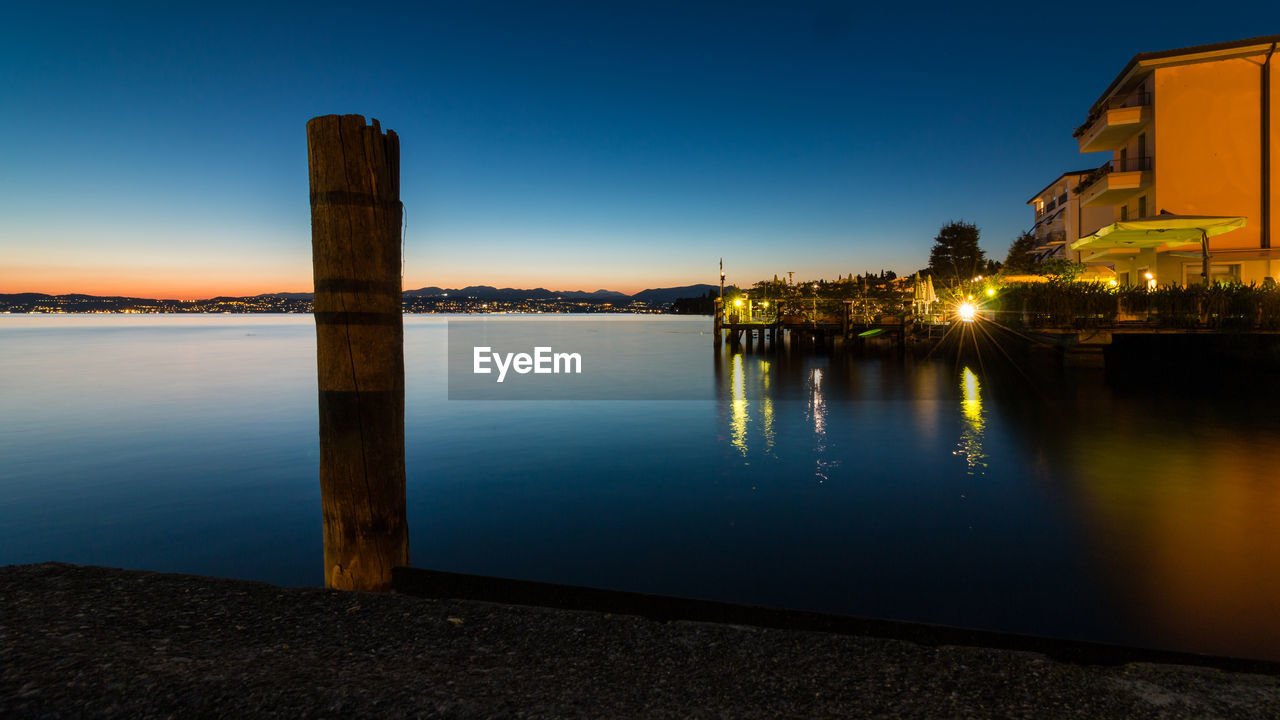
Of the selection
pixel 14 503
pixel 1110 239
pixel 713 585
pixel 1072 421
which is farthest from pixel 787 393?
pixel 14 503

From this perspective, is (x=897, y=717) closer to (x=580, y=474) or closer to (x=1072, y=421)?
(x=580, y=474)

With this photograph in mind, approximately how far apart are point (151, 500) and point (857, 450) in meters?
11.0

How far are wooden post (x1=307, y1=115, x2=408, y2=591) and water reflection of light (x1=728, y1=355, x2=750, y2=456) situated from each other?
8.27 m

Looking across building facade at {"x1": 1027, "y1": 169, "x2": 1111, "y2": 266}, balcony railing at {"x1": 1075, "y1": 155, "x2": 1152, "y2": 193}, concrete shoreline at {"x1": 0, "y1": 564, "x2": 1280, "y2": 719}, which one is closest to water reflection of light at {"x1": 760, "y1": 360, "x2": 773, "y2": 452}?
concrete shoreline at {"x1": 0, "y1": 564, "x2": 1280, "y2": 719}

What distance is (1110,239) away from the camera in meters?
22.2

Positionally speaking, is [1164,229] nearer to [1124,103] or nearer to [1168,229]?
[1168,229]

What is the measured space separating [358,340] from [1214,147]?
38.2m

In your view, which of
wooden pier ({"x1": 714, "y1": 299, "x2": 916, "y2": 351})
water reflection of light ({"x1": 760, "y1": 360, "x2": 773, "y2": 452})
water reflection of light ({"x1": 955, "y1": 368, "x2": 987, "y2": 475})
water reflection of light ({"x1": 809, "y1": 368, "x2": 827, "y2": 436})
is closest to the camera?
water reflection of light ({"x1": 955, "y1": 368, "x2": 987, "y2": 475})

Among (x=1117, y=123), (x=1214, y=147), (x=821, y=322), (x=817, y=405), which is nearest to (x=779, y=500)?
(x=817, y=405)

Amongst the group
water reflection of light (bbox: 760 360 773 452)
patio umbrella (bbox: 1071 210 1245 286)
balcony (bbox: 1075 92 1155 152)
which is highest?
balcony (bbox: 1075 92 1155 152)

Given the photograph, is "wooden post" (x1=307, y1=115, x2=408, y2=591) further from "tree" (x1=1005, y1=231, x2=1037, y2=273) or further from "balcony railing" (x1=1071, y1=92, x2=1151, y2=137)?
"tree" (x1=1005, y1=231, x2=1037, y2=273)

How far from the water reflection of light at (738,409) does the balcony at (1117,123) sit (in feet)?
72.6

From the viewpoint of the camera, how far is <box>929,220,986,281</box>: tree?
254ft

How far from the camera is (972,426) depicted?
13648 mm
